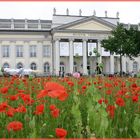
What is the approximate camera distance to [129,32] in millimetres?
43969

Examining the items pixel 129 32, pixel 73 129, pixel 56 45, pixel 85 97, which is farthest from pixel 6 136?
pixel 56 45

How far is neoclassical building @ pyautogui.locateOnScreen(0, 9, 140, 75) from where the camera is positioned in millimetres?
58281

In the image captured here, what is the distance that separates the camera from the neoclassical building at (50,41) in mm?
58281

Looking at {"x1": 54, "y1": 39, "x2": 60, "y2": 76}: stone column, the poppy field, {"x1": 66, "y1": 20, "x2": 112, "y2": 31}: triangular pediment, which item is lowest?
the poppy field

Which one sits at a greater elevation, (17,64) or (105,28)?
(105,28)

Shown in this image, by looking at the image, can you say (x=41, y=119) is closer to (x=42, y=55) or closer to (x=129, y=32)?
(x=129, y=32)

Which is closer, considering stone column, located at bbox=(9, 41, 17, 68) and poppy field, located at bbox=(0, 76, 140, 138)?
poppy field, located at bbox=(0, 76, 140, 138)

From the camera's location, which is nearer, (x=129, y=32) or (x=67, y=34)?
(x=129, y=32)

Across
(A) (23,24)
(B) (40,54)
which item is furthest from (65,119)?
(A) (23,24)

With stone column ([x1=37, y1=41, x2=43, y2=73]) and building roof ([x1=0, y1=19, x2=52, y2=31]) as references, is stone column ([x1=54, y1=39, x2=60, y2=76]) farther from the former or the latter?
building roof ([x1=0, y1=19, x2=52, y2=31])

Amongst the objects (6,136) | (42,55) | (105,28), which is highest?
(105,28)

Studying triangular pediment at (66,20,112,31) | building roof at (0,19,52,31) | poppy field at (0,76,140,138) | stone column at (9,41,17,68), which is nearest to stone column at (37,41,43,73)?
building roof at (0,19,52,31)

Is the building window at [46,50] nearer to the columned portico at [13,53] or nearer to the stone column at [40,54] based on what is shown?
the stone column at [40,54]

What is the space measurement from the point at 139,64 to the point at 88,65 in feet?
29.6
